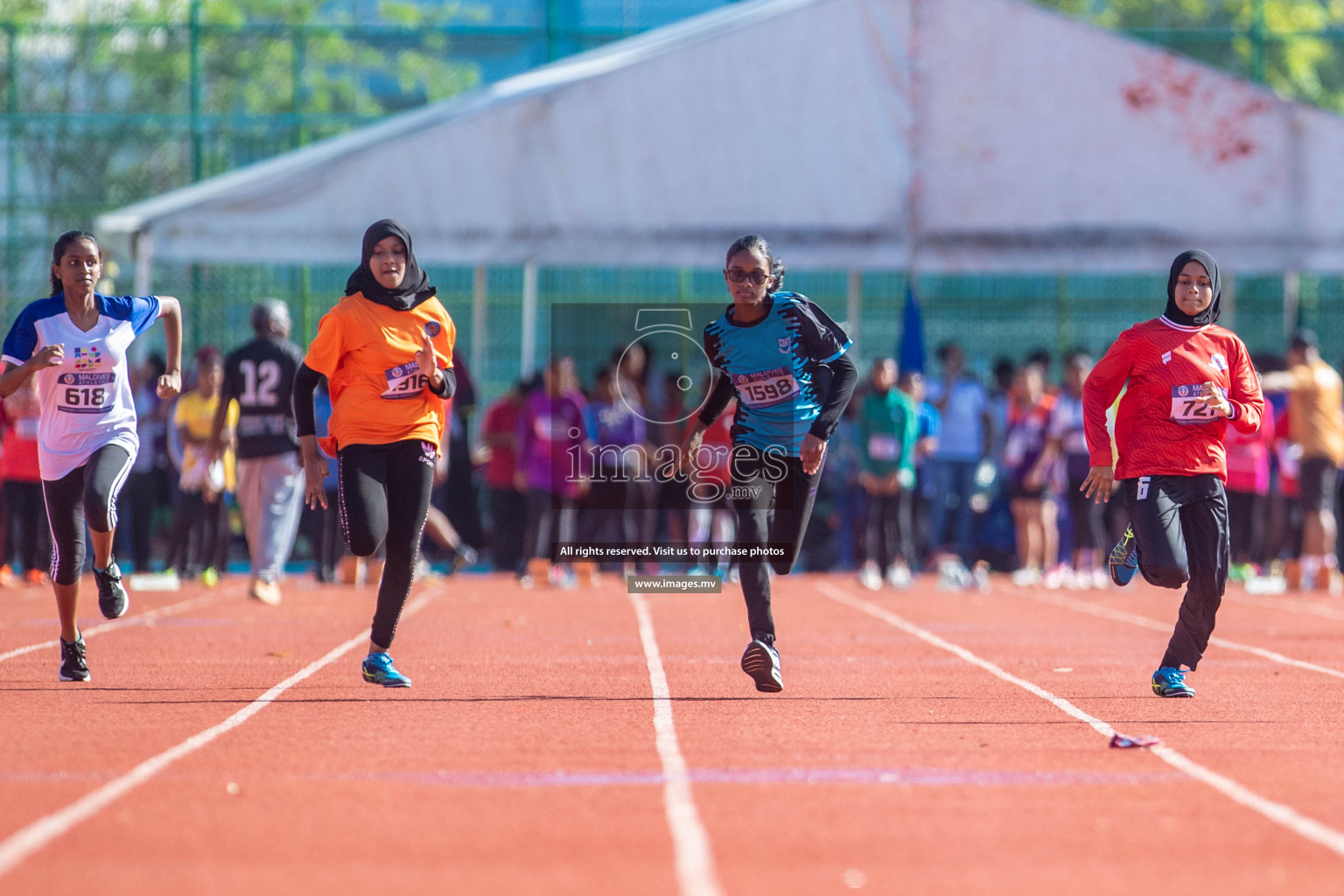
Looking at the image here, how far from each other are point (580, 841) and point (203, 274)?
18.4m

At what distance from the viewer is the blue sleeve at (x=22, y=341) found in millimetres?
8648

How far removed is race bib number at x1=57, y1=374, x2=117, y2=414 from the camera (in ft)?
28.7

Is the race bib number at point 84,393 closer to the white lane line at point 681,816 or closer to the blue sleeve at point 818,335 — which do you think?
the white lane line at point 681,816

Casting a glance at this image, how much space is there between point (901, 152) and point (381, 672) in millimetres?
11308

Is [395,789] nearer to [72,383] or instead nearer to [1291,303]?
[72,383]

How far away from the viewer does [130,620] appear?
12945 mm

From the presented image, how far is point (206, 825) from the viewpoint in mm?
5336

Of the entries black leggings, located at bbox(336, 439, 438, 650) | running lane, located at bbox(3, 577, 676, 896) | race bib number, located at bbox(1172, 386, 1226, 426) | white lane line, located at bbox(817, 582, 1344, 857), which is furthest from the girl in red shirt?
black leggings, located at bbox(336, 439, 438, 650)

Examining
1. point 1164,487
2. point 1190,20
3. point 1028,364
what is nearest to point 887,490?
point 1028,364

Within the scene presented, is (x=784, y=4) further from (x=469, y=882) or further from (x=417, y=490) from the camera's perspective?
(x=469, y=882)

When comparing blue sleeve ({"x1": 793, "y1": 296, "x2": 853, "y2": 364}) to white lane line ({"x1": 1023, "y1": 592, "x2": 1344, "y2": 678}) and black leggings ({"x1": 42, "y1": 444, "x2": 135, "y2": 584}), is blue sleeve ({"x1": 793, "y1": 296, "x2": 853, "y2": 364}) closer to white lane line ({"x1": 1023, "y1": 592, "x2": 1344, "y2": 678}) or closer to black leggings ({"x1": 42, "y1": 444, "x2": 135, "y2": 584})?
black leggings ({"x1": 42, "y1": 444, "x2": 135, "y2": 584})

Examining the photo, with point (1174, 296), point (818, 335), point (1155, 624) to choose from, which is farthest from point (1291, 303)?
point (818, 335)

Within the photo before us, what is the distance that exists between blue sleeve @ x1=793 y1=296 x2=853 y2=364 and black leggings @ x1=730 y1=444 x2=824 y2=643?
0.50 meters

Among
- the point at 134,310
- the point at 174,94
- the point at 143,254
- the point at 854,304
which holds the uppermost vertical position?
the point at 174,94
